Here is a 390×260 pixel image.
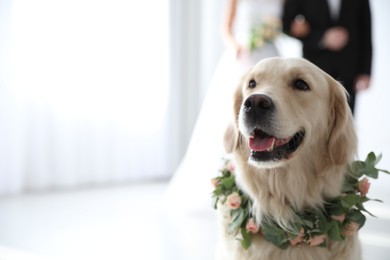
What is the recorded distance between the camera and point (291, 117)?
1.37m

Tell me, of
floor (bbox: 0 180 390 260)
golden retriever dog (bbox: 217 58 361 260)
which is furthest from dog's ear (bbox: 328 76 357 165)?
floor (bbox: 0 180 390 260)

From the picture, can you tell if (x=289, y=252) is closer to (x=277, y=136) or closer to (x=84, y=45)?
(x=277, y=136)

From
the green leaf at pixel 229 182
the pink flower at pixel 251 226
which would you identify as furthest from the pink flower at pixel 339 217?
the green leaf at pixel 229 182

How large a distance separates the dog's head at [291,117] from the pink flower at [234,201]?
140 mm

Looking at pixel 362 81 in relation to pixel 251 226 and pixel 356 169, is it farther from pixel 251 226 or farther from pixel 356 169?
pixel 251 226

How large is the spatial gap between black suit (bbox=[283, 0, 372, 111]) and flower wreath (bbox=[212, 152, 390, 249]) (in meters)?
1.22

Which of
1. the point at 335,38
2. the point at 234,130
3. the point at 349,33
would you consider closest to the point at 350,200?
the point at 234,130

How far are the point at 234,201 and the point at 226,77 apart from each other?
58.9 inches

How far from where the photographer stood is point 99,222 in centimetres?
281

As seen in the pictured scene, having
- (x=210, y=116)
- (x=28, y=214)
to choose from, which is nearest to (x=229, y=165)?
(x=210, y=116)

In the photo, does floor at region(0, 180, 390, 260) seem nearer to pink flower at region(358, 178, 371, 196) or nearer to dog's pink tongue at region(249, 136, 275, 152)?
pink flower at region(358, 178, 371, 196)

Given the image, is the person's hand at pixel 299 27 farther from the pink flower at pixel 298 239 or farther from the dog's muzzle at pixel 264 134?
the pink flower at pixel 298 239

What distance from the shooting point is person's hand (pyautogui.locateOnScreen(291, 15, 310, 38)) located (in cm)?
260

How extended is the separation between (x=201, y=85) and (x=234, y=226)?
2.98 metres
